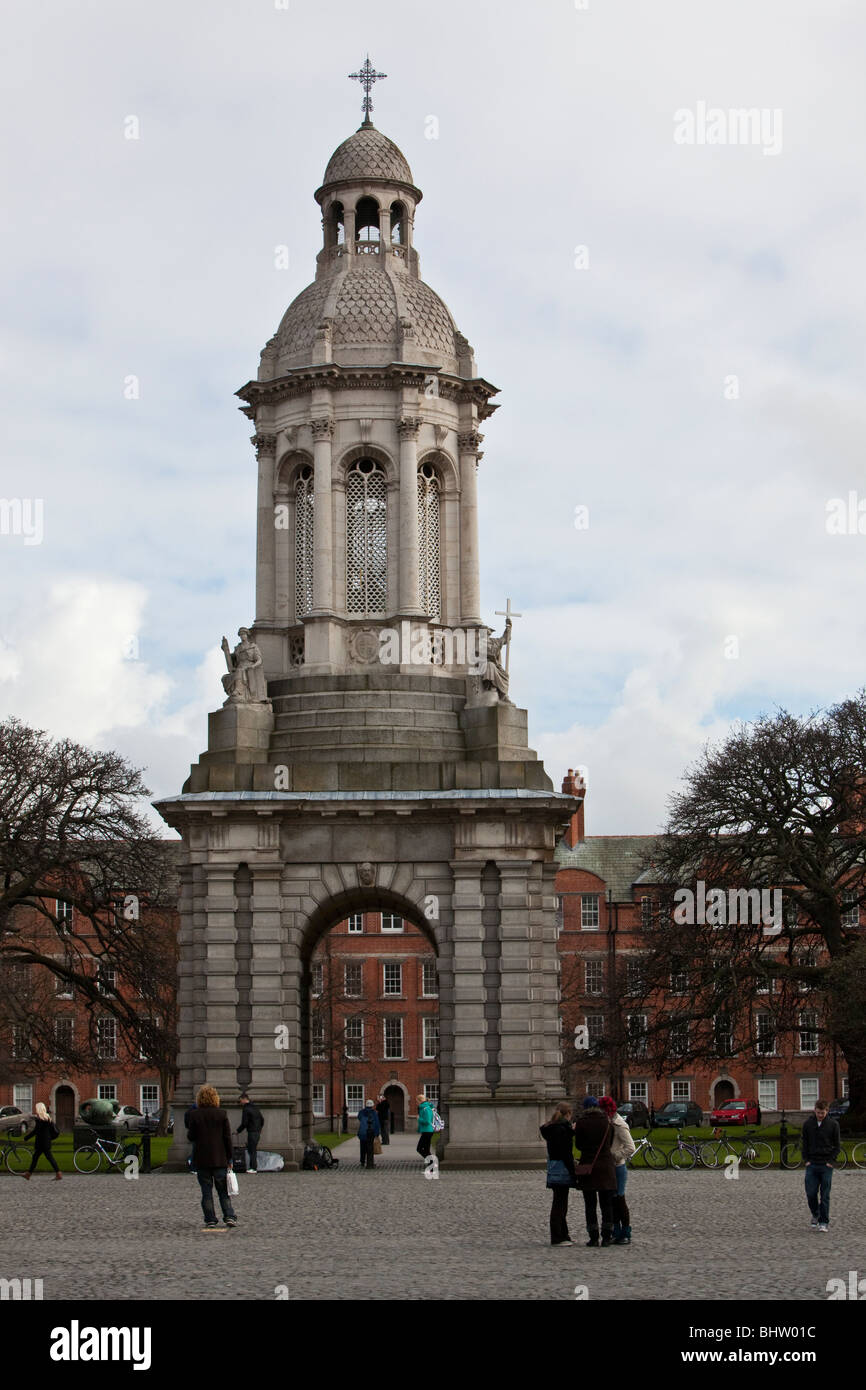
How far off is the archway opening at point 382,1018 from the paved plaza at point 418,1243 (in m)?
62.3

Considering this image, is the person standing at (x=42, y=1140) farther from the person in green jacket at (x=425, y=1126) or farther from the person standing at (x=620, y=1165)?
the person standing at (x=620, y=1165)

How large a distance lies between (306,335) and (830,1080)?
61.9 m

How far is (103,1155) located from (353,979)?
5663 cm

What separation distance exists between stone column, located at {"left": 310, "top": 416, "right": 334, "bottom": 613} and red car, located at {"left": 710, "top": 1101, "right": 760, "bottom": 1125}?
49.0 metres

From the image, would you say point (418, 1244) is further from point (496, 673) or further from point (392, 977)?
point (392, 977)

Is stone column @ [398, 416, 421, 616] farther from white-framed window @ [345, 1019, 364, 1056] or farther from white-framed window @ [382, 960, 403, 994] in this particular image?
white-framed window @ [382, 960, 403, 994]

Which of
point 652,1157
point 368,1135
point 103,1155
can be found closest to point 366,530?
point 368,1135

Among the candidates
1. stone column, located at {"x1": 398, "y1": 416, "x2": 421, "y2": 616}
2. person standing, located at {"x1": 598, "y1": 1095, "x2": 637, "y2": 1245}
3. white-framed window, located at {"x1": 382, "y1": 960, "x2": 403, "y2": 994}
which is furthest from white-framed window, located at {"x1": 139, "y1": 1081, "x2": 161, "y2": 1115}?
person standing, located at {"x1": 598, "y1": 1095, "x2": 637, "y2": 1245}

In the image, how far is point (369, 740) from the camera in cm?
4391

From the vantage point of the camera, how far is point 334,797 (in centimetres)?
4222

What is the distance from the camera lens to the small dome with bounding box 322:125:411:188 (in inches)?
1950

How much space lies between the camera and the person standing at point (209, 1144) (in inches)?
995
